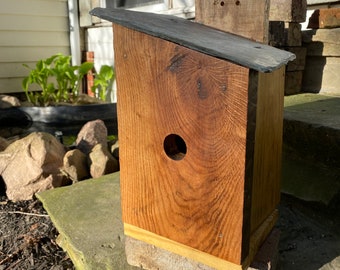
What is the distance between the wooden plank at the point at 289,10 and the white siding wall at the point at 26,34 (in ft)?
11.3

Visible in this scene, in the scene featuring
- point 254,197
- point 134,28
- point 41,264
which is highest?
point 134,28

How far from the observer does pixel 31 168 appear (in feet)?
8.20

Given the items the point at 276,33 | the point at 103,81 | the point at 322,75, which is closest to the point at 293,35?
the point at 276,33

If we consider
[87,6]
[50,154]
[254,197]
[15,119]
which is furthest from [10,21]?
[254,197]

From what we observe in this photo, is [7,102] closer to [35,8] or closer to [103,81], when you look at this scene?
[103,81]

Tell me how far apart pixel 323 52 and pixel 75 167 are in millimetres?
1916

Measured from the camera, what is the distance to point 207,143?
114 centimetres

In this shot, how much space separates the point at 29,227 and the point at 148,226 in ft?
3.63

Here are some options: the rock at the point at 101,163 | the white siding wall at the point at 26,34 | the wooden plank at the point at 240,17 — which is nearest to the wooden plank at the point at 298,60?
the wooden plank at the point at 240,17

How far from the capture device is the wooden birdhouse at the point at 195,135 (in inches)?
42.3

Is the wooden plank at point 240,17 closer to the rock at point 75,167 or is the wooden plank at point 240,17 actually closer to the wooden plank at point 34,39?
the rock at point 75,167

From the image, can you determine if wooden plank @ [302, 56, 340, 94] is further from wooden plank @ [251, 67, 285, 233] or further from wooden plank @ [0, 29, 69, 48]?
wooden plank @ [0, 29, 69, 48]

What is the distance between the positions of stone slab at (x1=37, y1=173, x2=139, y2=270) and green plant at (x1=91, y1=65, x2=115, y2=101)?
2378mm

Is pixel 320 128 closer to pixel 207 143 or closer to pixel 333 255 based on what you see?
pixel 333 255
